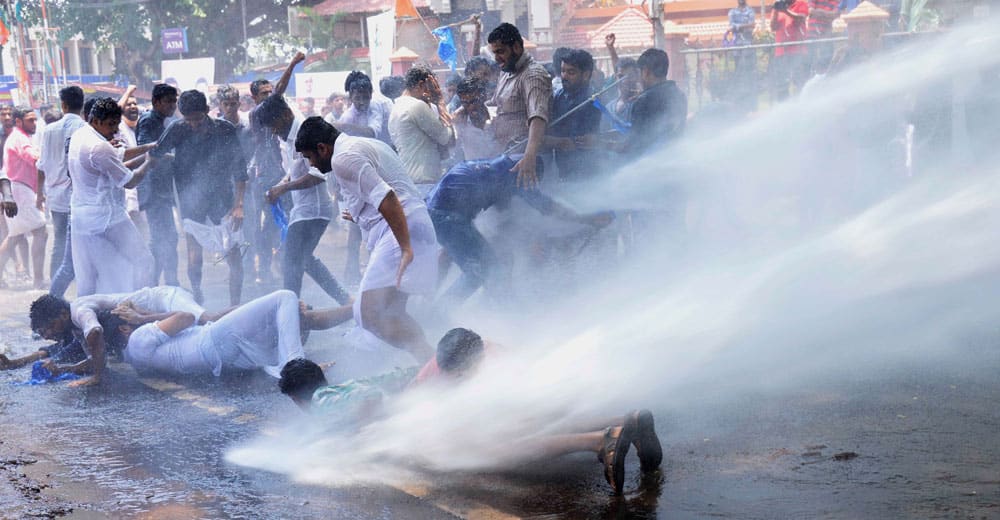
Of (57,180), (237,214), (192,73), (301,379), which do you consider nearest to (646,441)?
(301,379)

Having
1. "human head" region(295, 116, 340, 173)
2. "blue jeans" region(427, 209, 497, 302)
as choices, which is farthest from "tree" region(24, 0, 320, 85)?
"human head" region(295, 116, 340, 173)

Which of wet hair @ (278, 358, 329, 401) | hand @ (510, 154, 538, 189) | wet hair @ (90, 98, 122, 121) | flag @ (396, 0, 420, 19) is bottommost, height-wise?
wet hair @ (278, 358, 329, 401)

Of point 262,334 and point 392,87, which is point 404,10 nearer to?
point 392,87

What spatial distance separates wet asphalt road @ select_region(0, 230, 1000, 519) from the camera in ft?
13.6

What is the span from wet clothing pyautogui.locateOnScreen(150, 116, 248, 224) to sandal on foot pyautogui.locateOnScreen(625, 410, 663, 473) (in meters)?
5.66

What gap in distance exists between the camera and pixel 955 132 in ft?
36.6

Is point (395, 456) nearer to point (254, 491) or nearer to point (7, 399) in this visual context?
point (254, 491)

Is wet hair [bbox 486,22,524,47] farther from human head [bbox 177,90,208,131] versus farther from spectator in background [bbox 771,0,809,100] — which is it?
spectator in background [bbox 771,0,809,100]

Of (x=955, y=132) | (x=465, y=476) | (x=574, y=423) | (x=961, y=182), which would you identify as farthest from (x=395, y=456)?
(x=955, y=132)

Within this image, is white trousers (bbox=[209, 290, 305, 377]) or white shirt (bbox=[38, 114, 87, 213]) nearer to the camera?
white trousers (bbox=[209, 290, 305, 377])

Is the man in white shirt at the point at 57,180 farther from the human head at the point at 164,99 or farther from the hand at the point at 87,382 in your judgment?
the hand at the point at 87,382

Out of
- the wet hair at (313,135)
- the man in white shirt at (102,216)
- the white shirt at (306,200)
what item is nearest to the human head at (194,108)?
the man in white shirt at (102,216)

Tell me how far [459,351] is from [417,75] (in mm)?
4032

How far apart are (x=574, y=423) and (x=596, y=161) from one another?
13.2 feet
